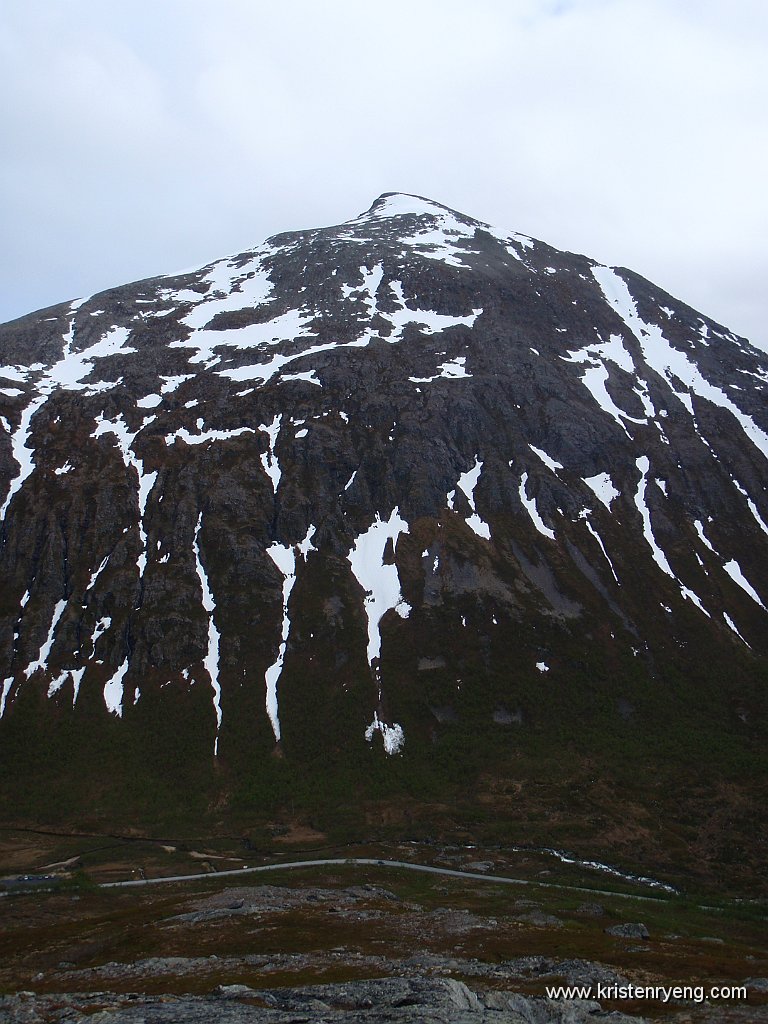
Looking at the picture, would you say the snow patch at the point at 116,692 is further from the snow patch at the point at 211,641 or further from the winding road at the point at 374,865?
the winding road at the point at 374,865

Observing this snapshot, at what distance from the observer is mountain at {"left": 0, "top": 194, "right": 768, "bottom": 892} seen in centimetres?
9219

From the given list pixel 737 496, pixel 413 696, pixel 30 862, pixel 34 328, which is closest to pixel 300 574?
pixel 413 696

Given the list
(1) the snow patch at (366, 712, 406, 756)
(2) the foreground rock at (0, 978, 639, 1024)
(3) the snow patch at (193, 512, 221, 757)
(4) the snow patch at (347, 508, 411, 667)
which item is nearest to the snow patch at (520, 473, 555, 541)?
(4) the snow patch at (347, 508, 411, 667)

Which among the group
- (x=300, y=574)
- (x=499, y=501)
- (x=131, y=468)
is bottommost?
(x=300, y=574)

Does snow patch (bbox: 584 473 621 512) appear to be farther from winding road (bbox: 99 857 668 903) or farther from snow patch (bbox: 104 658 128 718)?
snow patch (bbox: 104 658 128 718)

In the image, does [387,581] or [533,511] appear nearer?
[387,581]

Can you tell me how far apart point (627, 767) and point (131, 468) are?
370ft

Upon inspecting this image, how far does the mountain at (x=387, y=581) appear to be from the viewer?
92.2 m

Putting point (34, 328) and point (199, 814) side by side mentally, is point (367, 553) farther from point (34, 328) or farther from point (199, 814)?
point (34, 328)

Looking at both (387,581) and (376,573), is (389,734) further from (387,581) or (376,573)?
(376,573)

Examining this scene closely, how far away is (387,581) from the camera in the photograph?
127m

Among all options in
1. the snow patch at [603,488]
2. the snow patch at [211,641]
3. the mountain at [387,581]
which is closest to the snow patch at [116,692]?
the mountain at [387,581]

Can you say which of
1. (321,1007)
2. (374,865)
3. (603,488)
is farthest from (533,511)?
(321,1007)

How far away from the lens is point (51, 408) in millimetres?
155000
